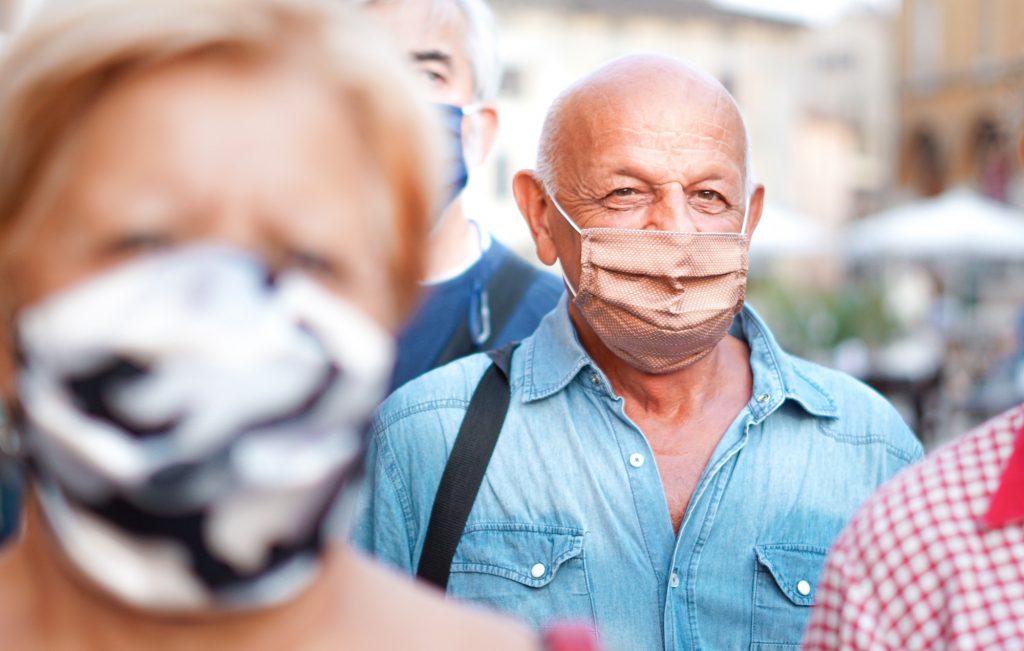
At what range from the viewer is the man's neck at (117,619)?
4.09ft

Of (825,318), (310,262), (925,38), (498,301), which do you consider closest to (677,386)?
(498,301)

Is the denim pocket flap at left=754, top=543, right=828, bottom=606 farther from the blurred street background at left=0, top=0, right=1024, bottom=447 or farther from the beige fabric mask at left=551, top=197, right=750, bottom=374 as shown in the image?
the blurred street background at left=0, top=0, right=1024, bottom=447

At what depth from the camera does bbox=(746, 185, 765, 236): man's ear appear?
290cm

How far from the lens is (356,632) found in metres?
1.34

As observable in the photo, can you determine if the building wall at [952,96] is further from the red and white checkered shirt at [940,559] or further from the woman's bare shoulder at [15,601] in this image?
the woman's bare shoulder at [15,601]

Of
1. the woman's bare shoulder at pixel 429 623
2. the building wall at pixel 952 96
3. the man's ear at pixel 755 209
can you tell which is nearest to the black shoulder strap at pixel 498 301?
the man's ear at pixel 755 209

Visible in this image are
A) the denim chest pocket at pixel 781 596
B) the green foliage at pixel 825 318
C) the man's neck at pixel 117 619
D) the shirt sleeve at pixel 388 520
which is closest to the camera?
the man's neck at pixel 117 619

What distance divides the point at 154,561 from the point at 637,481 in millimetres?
1595

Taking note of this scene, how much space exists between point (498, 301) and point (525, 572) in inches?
41.9

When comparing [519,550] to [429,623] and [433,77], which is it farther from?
[433,77]

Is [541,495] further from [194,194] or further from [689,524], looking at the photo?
[194,194]

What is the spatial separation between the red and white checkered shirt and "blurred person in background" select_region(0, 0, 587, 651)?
0.88m

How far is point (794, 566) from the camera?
2551mm

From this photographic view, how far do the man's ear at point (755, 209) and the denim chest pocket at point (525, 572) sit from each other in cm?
81
